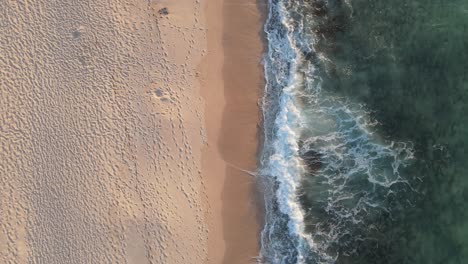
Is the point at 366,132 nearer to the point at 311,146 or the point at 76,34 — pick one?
the point at 311,146

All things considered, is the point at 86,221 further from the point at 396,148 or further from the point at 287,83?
the point at 396,148

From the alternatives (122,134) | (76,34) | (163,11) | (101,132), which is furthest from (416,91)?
(76,34)

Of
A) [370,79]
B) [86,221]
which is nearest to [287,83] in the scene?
[370,79]

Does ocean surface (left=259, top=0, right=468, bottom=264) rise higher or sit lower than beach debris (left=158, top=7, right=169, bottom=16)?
lower

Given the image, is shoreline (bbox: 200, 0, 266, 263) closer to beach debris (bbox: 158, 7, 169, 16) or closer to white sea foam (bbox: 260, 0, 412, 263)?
white sea foam (bbox: 260, 0, 412, 263)

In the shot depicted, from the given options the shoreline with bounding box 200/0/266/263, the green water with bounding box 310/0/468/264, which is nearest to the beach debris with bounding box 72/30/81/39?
the shoreline with bounding box 200/0/266/263

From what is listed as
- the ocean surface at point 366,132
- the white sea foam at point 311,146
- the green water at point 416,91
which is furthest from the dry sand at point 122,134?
the green water at point 416,91

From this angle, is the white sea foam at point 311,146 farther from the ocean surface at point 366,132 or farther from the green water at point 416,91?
the green water at point 416,91
